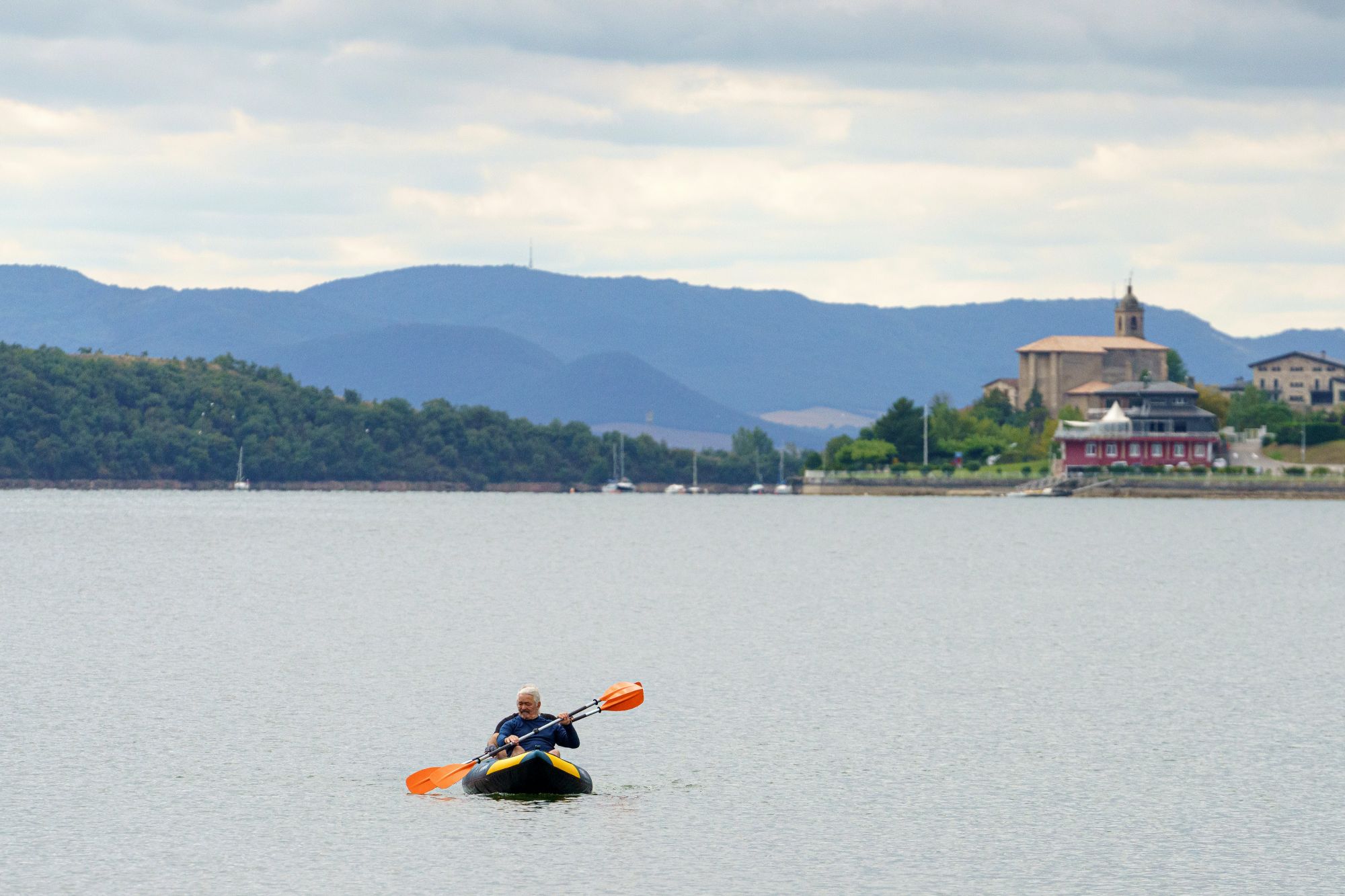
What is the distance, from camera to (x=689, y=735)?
4650 centimetres

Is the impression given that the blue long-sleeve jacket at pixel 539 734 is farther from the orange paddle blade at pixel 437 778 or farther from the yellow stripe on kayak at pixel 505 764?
the orange paddle blade at pixel 437 778

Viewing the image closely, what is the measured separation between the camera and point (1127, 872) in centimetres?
3225

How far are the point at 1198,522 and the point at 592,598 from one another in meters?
119

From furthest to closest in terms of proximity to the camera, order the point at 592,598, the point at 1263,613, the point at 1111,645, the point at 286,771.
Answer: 1. the point at 592,598
2. the point at 1263,613
3. the point at 1111,645
4. the point at 286,771

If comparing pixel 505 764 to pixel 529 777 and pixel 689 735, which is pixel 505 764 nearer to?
pixel 529 777

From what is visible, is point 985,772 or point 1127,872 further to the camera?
point 985,772

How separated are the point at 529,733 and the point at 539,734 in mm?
319

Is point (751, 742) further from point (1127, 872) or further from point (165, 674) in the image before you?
point (165, 674)

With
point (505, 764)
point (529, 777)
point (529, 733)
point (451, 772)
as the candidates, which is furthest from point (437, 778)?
point (529, 777)

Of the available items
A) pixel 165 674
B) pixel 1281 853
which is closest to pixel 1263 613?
pixel 165 674

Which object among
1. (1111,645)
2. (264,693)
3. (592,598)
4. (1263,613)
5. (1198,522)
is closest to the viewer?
(264,693)

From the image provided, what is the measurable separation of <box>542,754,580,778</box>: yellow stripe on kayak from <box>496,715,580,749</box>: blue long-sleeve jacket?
2.08 feet

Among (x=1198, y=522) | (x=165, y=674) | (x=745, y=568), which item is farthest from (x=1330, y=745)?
(x=1198, y=522)

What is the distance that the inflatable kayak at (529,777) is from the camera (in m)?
37.4
